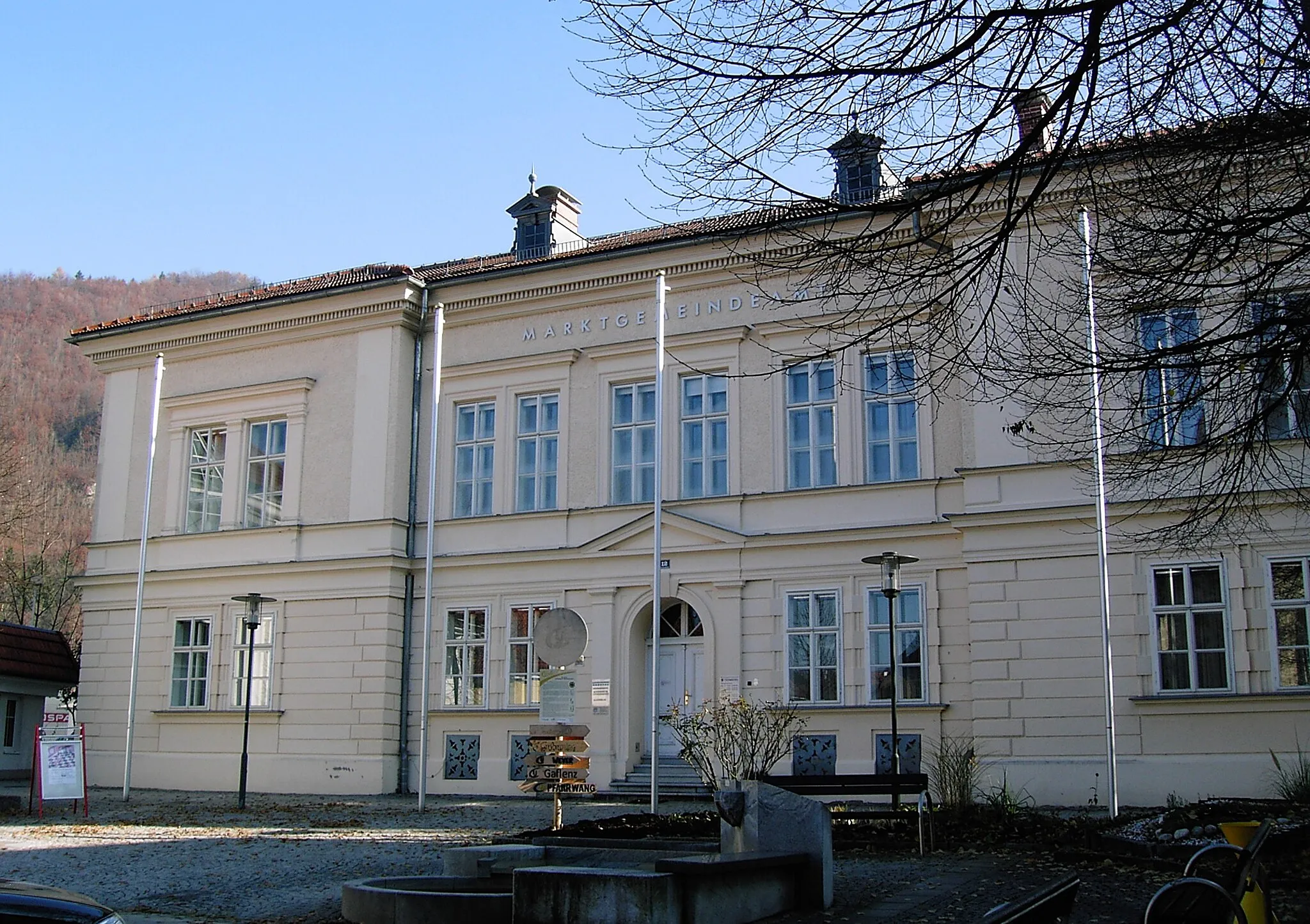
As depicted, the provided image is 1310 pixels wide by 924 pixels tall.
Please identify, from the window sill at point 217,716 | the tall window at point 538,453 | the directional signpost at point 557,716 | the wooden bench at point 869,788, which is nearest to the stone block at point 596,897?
the wooden bench at point 869,788

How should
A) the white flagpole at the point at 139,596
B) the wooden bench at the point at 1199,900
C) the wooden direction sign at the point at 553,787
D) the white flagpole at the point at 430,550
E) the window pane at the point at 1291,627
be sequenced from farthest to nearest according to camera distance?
1. the white flagpole at the point at 139,596
2. the white flagpole at the point at 430,550
3. the window pane at the point at 1291,627
4. the wooden direction sign at the point at 553,787
5. the wooden bench at the point at 1199,900

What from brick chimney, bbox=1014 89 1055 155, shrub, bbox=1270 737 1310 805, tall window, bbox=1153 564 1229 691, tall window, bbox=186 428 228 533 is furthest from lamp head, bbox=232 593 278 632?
brick chimney, bbox=1014 89 1055 155

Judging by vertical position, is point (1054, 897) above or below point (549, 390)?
below

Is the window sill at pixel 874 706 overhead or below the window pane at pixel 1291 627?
below

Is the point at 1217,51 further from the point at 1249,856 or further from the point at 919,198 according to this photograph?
the point at 1249,856

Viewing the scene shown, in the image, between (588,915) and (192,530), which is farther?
(192,530)

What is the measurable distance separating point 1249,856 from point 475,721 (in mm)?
19546

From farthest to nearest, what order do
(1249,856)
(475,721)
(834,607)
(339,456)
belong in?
1. (339,456)
2. (475,721)
3. (834,607)
4. (1249,856)

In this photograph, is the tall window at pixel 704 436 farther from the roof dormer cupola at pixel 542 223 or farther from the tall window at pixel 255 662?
the tall window at pixel 255 662

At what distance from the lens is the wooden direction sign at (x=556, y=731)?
15195 mm

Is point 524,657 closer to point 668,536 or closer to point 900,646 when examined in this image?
point 668,536

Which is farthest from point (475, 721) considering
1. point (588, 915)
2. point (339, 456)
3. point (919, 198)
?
point (919, 198)

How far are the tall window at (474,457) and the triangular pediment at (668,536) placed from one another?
2.98 meters

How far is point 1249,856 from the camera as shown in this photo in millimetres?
6363
